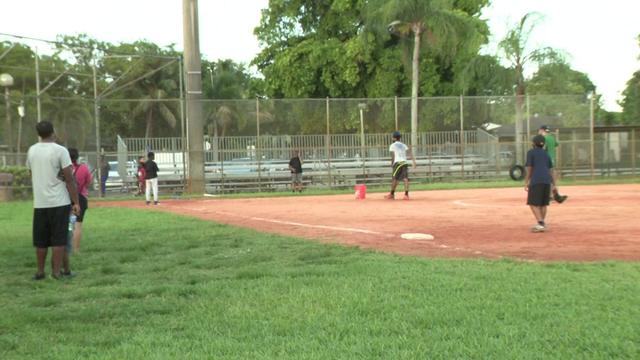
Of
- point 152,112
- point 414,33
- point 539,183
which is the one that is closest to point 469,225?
point 539,183

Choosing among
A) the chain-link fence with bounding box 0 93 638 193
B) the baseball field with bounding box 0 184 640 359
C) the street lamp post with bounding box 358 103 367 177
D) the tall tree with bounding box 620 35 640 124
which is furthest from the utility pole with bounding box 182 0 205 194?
the tall tree with bounding box 620 35 640 124

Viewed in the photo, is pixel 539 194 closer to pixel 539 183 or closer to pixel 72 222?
pixel 539 183

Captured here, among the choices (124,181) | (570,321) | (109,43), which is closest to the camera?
(570,321)

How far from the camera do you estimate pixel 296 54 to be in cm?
4181

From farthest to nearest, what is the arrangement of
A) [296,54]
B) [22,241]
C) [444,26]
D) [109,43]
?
[109,43] → [296,54] → [444,26] → [22,241]

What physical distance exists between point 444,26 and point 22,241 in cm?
2755

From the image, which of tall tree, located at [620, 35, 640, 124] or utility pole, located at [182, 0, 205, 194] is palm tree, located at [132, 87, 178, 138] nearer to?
utility pole, located at [182, 0, 205, 194]

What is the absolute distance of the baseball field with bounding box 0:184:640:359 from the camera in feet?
14.7

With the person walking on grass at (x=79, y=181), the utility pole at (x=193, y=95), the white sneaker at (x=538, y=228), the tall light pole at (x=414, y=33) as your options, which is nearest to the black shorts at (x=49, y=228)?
the person walking on grass at (x=79, y=181)

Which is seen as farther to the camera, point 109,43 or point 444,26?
point 109,43

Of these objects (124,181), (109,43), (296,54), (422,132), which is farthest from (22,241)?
(109,43)

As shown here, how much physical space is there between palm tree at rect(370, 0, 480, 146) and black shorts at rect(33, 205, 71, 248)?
91.1ft

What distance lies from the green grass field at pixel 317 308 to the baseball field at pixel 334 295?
2 centimetres

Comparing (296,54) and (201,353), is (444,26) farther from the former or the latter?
(201,353)
